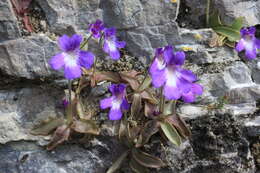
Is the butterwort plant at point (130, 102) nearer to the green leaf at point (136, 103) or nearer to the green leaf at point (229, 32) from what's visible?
the green leaf at point (136, 103)

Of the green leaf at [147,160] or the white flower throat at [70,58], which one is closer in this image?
the white flower throat at [70,58]

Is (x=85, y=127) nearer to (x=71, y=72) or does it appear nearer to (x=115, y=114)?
(x=115, y=114)

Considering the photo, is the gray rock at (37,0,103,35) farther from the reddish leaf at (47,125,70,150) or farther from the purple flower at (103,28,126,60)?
the reddish leaf at (47,125,70,150)

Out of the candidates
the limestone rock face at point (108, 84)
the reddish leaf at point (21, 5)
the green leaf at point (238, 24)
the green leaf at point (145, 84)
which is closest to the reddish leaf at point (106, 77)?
the limestone rock face at point (108, 84)

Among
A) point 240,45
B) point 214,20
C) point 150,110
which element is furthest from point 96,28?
point 240,45

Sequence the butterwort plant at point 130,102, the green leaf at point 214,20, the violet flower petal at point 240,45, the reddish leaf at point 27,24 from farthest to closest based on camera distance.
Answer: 1. the green leaf at point 214,20
2. the violet flower petal at point 240,45
3. the reddish leaf at point 27,24
4. the butterwort plant at point 130,102

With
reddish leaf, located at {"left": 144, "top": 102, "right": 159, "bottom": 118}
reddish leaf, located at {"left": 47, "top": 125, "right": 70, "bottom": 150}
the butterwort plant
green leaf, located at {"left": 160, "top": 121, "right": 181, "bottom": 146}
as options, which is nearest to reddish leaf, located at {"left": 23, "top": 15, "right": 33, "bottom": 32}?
the butterwort plant

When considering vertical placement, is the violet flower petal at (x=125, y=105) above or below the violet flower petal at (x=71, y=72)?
below
